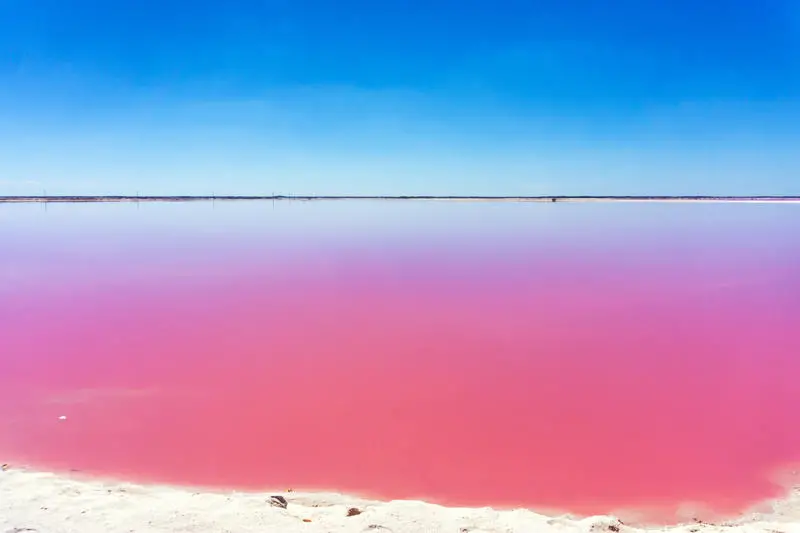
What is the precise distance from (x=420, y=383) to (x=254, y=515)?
2203mm

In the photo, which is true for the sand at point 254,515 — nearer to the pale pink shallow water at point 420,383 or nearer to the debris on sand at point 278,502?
the debris on sand at point 278,502

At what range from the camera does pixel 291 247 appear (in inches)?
567

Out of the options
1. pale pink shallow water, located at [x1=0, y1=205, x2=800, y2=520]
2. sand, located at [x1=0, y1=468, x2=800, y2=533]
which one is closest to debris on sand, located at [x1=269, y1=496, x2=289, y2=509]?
sand, located at [x1=0, y1=468, x2=800, y2=533]

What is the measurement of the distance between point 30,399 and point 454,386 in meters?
3.59

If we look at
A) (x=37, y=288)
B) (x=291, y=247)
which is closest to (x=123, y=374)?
(x=37, y=288)

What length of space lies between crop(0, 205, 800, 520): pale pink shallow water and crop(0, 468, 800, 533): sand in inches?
A: 7.9

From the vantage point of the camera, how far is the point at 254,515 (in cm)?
280

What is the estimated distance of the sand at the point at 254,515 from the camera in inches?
107

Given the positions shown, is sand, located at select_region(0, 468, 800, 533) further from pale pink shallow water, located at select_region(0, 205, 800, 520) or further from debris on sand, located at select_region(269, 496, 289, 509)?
pale pink shallow water, located at select_region(0, 205, 800, 520)

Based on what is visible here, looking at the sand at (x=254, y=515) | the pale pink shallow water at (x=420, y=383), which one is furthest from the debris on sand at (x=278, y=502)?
the pale pink shallow water at (x=420, y=383)

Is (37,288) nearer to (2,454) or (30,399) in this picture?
(30,399)

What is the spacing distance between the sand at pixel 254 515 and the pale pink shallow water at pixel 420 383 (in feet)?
0.66

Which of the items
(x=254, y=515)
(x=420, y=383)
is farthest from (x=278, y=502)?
(x=420, y=383)

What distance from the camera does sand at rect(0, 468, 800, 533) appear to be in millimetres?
2715
